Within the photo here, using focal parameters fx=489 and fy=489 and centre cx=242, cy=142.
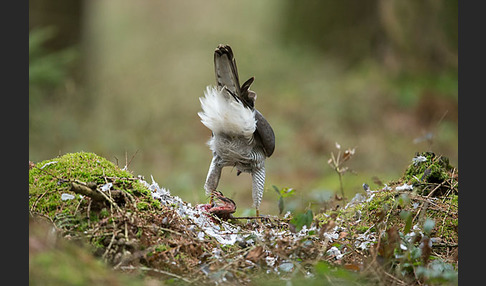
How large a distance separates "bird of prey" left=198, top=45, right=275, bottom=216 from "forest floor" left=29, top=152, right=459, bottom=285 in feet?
3.66

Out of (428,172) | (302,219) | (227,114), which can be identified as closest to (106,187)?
(302,219)

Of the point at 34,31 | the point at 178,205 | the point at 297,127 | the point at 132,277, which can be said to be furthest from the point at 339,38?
the point at 132,277

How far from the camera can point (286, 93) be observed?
14.7m

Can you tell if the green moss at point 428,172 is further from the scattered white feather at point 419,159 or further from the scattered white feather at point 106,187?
the scattered white feather at point 106,187

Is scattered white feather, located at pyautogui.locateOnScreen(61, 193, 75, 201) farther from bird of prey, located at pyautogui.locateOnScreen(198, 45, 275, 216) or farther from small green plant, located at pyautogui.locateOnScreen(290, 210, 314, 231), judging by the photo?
bird of prey, located at pyautogui.locateOnScreen(198, 45, 275, 216)

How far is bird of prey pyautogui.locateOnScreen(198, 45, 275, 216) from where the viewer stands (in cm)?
500

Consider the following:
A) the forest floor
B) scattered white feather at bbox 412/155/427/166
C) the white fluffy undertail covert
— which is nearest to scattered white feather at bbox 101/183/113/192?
the forest floor

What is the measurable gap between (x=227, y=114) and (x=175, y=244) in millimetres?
1835

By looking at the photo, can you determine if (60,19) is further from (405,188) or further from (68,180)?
(405,188)

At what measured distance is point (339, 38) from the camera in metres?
15.1

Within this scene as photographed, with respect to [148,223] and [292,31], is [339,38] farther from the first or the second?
[148,223]

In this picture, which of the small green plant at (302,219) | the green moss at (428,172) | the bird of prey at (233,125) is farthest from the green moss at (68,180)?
the green moss at (428,172)

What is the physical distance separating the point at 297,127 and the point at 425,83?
3657 mm

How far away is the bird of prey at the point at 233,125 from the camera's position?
5004mm
